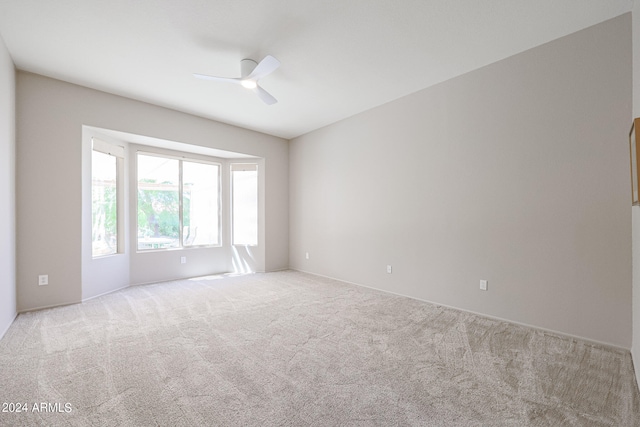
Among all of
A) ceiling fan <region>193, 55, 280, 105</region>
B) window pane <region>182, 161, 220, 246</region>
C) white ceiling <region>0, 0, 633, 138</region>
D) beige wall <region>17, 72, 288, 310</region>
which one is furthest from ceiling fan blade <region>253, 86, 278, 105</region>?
window pane <region>182, 161, 220, 246</region>

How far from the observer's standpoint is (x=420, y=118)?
3.78 metres

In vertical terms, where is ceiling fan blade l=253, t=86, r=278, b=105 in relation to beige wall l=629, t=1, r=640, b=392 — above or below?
above

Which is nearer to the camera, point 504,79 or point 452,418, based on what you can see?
point 452,418

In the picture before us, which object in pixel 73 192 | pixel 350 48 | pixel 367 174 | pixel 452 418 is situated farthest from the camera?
pixel 367 174

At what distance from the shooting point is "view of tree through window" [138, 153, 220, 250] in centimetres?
489

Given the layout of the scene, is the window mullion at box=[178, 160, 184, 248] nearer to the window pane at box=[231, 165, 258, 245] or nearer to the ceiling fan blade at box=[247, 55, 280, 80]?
the window pane at box=[231, 165, 258, 245]

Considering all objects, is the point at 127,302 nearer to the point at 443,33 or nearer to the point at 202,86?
the point at 202,86

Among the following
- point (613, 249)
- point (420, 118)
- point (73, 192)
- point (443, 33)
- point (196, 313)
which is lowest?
point (196, 313)

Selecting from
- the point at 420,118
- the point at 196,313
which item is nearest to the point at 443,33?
the point at 420,118

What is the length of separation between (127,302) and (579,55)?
6019 millimetres

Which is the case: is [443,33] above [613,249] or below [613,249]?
above

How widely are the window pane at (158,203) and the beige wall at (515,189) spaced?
3570mm

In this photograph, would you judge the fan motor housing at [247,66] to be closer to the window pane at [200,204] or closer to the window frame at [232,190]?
the window frame at [232,190]

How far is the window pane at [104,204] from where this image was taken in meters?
4.09
